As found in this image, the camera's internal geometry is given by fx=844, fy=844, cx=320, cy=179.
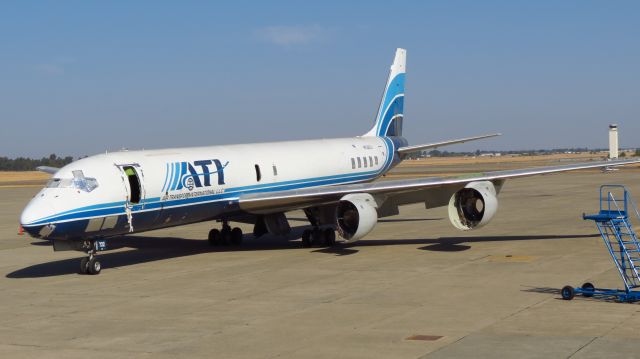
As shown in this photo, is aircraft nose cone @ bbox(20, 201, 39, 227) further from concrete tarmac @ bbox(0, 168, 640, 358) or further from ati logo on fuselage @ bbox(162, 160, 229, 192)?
ati logo on fuselage @ bbox(162, 160, 229, 192)

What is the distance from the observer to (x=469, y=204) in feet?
90.0

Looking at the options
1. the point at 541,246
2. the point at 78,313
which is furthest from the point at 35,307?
the point at 541,246

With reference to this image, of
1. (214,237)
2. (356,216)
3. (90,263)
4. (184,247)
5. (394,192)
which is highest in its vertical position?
(394,192)

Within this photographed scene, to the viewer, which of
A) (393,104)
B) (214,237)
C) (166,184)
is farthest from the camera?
(393,104)

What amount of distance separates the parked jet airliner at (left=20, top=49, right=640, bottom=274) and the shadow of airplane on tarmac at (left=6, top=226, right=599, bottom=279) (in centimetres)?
79

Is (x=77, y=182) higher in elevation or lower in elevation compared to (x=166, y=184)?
higher

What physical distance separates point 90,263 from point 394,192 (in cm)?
1015

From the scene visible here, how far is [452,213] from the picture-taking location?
89.8 ft

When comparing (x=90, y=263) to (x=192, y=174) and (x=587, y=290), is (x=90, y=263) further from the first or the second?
(x=587, y=290)

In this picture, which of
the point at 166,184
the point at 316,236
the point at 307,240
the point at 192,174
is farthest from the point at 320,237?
the point at 166,184

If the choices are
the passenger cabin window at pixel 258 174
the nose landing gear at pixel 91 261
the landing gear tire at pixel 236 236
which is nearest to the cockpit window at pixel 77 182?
the nose landing gear at pixel 91 261

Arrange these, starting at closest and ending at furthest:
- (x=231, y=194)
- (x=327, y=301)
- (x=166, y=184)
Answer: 1. (x=327, y=301)
2. (x=166, y=184)
3. (x=231, y=194)

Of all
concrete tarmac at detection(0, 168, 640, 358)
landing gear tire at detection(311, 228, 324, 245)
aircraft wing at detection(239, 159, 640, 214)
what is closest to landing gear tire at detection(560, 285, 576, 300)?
concrete tarmac at detection(0, 168, 640, 358)

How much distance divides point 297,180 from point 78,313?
14.7 m
